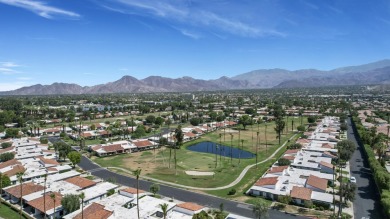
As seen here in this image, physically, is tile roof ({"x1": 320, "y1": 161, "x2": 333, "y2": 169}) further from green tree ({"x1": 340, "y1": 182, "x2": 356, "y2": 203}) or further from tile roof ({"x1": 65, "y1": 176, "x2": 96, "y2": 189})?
tile roof ({"x1": 65, "y1": 176, "x2": 96, "y2": 189})

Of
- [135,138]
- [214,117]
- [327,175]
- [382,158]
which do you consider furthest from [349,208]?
[214,117]

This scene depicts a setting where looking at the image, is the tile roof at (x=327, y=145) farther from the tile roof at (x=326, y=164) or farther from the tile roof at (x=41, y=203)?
the tile roof at (x=41, y=203)

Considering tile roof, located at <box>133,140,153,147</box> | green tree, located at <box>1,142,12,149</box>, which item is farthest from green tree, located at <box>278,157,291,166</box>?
green tree, located at <box>1,142,12,149</box>

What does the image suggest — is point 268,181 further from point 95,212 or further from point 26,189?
point 26,189

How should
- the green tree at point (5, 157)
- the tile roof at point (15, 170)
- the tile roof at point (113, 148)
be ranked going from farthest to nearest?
the tile roof at point (113, 148)
the green tree at point (5, 157)
the tile roof at point (15, 170)

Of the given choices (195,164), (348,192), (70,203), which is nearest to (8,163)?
(70,203)

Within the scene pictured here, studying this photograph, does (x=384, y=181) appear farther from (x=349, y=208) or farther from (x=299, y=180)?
(x=299, y=180)

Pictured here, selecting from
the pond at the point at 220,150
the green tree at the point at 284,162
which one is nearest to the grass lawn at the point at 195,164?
the pond at the point at 220,150
